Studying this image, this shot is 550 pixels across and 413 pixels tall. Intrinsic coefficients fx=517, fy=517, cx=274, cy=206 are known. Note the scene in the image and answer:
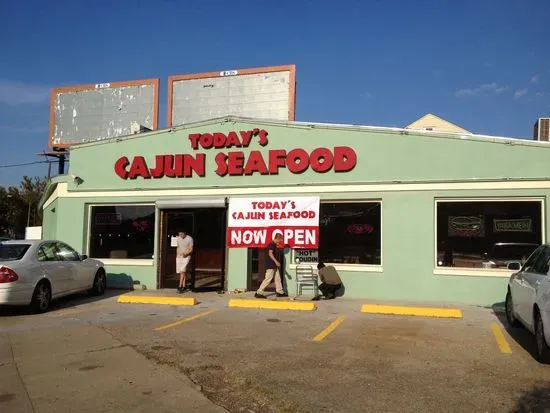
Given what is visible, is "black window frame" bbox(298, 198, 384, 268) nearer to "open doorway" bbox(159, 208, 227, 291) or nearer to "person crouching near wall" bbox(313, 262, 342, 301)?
"person crouching near wall" bbox(313, 262, 342, 301)

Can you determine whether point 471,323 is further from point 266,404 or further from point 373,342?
point 266,404

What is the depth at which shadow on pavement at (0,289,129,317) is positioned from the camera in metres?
11.1

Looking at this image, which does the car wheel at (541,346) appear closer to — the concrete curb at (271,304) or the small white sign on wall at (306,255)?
the concrete curb at (271,304)

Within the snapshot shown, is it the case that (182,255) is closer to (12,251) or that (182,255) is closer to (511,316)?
(12,251)

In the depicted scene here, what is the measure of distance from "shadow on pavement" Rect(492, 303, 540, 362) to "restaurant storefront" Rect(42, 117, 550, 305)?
1299 millimetres

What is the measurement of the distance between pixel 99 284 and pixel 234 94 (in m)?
9.37

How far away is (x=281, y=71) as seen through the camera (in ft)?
62.5

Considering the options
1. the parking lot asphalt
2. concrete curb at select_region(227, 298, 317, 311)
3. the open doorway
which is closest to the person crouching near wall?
concrete curb at select_region(227, 298, 317, 311)

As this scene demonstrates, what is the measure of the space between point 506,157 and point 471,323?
4.38 meters

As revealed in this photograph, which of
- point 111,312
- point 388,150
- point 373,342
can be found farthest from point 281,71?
point 373,342

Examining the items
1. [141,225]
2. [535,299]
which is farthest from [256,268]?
[535,299]

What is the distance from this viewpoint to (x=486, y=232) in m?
12.4

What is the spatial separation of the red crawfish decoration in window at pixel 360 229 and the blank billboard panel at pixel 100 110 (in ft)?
36.1

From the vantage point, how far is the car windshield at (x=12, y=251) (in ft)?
35.6
